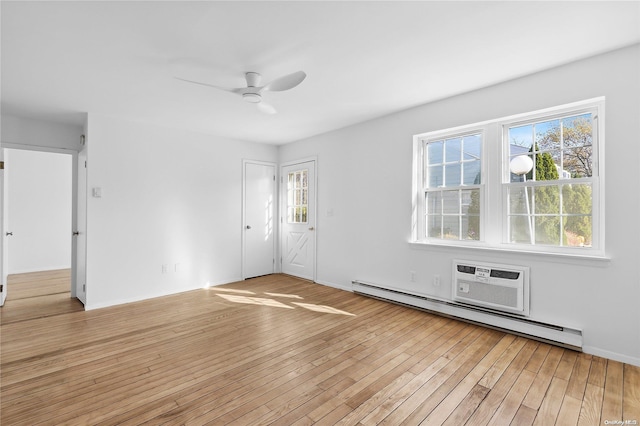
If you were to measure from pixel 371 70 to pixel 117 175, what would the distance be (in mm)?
3739

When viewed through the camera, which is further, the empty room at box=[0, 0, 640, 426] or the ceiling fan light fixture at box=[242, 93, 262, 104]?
the ceiling fan light fixture at box=[242, 93, 262, 104]

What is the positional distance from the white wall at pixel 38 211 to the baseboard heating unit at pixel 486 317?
22.6 ft

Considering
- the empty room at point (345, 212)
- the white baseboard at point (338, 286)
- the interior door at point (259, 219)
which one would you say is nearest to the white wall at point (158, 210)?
the empty room at point (345, 212)

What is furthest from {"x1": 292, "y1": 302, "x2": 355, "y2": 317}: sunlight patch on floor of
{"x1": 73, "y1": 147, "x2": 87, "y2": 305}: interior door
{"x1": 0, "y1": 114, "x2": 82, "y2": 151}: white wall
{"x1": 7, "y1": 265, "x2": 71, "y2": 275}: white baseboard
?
{"x1": 7, "y1": 265, "x2": 71, "y2": 275}: white baseboard

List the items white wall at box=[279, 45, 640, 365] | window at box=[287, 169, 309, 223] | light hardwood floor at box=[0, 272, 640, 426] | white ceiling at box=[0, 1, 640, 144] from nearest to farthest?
1. light hardwood floor at box=[0, 272, 640, 426]
2. white ceiling at box=[0, 1, 640, 144]
3. white wall at box=[279, 45, 640, 365]
4. window at box=[287, 169, 309, 223]

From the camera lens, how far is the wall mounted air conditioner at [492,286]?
3.02 meters

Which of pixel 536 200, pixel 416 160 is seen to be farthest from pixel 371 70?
pixel 536 200

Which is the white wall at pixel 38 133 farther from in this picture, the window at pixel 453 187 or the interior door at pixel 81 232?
the window at pixel 453 187

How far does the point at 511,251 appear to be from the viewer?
310cm

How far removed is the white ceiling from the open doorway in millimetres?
3453

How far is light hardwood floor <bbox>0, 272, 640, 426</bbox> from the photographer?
192 cm

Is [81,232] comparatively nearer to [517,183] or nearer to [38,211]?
[38,211]

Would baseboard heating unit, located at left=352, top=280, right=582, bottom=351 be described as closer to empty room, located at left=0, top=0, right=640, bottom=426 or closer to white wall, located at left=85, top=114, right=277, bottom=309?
empty room, located at left=0, top=0, right=640, bottom=426

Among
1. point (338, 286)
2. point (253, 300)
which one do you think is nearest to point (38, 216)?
point (253, 300)
